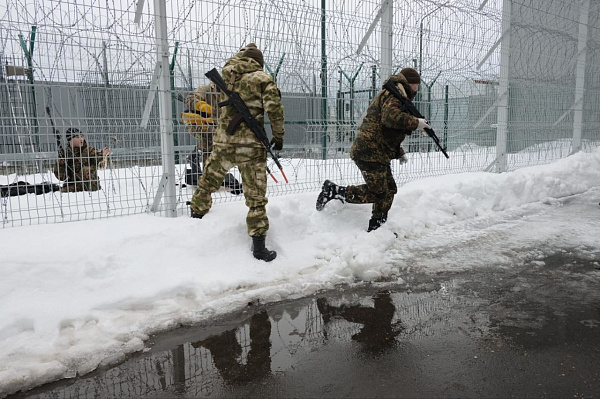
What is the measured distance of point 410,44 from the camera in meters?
6.41

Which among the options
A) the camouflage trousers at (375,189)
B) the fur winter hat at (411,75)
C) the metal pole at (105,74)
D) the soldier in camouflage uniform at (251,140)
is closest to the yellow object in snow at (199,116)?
the soldier in camouflage uniform at (251,140)

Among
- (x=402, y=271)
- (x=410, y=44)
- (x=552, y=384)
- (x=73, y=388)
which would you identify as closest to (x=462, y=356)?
(x=552, y=384)

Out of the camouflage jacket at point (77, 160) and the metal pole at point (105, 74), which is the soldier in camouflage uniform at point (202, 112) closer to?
the metal pole at point (105, 74)

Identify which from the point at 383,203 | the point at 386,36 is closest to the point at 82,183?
the point at 383,203

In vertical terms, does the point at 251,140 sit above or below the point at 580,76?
below

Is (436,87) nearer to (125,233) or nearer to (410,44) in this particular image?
(410,44)

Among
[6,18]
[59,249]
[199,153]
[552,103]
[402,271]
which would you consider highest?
[6,18]

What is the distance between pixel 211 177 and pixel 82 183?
128cm

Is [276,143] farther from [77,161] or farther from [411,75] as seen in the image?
[77,161]

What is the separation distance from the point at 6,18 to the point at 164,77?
1272mm

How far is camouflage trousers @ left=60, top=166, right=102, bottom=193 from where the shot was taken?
4.32 meters

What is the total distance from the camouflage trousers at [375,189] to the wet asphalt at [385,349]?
1350 mm

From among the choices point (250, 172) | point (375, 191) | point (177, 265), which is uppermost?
point (250, 172)

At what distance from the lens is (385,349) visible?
103 inches
